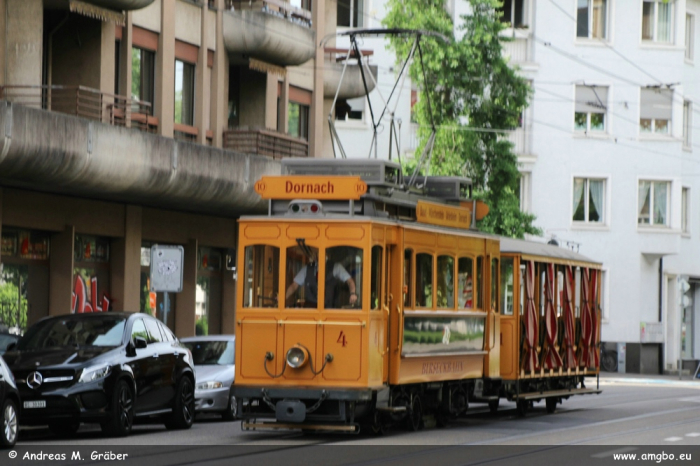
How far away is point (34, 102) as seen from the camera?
81.7 ft

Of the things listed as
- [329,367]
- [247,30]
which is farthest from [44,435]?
[247,30]

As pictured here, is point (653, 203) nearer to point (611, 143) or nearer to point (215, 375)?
point (611, 143)

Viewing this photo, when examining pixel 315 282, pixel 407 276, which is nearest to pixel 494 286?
pixel 407 276

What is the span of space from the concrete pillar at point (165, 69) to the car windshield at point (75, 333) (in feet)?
38.2

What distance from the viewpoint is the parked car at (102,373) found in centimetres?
1681

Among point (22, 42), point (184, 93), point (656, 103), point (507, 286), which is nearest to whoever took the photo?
point (507, 286)

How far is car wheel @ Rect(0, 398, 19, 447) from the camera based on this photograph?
1509 cm

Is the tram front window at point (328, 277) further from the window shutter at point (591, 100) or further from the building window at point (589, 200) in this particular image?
the window shutter at point (591, 100)

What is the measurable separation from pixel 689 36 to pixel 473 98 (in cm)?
1939

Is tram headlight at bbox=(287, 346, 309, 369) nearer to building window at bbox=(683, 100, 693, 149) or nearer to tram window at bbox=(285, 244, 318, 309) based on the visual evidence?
tram window at bbox=(285, 244, 318, 309)

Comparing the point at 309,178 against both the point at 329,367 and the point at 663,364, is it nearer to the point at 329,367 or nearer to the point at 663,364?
the point at 329,367

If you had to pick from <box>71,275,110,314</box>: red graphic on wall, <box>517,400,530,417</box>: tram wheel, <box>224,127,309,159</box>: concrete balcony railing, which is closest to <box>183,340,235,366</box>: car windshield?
<box>71,275,110,314</box>: red graphic on wall

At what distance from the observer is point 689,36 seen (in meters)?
56.2

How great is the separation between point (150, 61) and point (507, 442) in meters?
15.2
